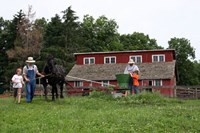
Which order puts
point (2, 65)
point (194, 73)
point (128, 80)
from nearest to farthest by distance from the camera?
point (128, 80), point (2, 65), point (194, 73)

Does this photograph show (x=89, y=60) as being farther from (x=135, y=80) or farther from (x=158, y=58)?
(x=135, y=80)

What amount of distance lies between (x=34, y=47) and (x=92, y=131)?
53184mm

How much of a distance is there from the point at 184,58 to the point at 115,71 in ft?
118

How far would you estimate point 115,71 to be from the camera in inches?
2213

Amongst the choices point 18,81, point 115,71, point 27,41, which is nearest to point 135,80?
point 18,81

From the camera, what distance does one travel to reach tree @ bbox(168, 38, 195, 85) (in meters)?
84.7

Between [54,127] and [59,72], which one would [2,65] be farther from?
[54,127]

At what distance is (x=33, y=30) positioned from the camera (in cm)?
6431

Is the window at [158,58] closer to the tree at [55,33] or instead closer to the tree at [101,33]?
the tree at [55,33]

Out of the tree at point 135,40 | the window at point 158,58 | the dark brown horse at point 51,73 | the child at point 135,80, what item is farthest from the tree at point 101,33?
the dark brown horse at point 51,73

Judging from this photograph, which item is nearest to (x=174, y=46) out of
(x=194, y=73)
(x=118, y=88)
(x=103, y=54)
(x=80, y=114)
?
(x=194, y=73)

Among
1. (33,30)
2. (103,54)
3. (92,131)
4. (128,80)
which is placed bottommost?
(92,131)

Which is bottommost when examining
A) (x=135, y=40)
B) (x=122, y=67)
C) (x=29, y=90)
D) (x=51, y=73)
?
(x=29, y=90)

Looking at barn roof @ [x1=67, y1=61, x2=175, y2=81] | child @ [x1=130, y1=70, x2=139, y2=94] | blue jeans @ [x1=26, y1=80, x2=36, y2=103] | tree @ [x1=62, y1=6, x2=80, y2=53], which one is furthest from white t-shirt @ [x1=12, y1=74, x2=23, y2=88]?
tree @ [x1=62, y1=6, x2=80, y2=53]
